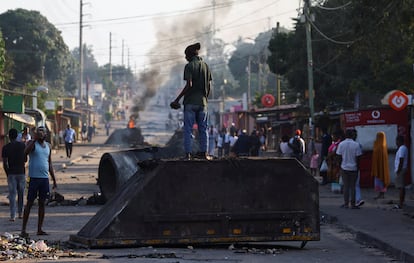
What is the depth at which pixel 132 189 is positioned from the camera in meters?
12.5

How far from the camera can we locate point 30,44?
318 ft

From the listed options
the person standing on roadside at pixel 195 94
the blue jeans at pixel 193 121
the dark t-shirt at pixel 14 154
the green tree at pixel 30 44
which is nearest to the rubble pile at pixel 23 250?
the person standing on roadside at pixel 195 94

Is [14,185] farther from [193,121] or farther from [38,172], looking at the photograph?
[193,121]

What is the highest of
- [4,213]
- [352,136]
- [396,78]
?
[396,78]

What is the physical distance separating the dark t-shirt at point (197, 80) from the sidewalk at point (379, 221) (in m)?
3.48

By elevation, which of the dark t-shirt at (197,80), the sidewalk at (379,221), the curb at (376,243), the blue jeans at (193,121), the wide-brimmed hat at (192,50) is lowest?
the curb at (376,243)

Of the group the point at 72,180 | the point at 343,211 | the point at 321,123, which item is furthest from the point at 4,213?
the point at 321,123

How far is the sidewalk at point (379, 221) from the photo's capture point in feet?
44.0

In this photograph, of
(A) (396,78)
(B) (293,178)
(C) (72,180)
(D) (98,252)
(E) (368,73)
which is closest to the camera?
(D) (98,252)

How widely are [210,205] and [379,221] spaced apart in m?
5.82

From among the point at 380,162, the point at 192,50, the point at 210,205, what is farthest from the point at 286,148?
the point at 210,205

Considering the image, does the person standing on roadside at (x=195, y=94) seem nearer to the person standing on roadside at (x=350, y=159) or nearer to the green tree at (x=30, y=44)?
the person standing on roadside at (x=350, y=159)

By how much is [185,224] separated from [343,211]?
802cm

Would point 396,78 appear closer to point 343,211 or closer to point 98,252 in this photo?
point 343,211
